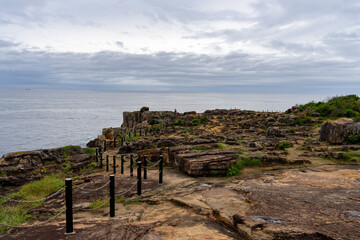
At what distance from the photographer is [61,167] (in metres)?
15.0

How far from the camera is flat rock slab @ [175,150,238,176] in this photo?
10375 mm

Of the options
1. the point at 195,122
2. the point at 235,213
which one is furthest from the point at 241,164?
the point at 195,122

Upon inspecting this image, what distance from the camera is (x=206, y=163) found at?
34.2ft

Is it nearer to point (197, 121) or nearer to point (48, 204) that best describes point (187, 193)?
point (48, 204)

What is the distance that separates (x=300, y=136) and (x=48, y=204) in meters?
16.8

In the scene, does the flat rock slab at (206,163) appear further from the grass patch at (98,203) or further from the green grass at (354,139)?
the green grass at (354,139)

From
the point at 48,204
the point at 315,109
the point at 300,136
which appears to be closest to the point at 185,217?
the point at 48,204

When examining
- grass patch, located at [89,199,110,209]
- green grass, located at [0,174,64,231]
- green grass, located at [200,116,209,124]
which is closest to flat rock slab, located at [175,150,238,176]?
grass patch, located at [89,199,110,209]

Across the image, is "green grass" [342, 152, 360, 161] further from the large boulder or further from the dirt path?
the large boulder

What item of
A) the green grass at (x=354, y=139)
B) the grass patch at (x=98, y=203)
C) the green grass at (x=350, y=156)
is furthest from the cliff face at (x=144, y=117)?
the grass patch at (x=98, y=203)

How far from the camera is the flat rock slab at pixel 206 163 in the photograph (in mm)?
10375

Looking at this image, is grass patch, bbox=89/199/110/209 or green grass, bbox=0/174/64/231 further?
grass patch, bbox=89/199/110/209

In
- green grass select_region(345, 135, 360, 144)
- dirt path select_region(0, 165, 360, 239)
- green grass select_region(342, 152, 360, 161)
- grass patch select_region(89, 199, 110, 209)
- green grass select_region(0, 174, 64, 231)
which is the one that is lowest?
green grass select_region(0, 174, 64, 231)

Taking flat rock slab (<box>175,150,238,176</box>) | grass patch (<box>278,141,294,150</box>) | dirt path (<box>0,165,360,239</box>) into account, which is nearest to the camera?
dirt path (<box>0,165,360,239</box>)
